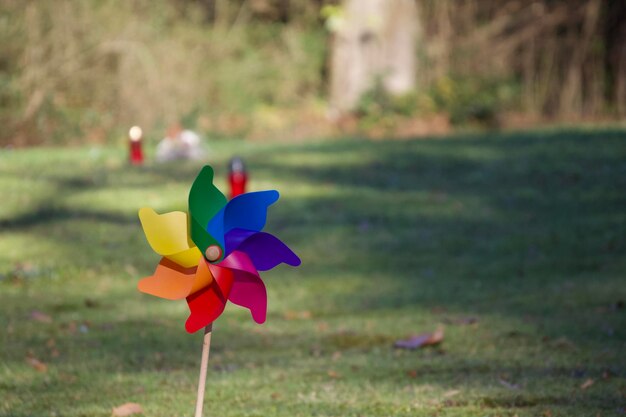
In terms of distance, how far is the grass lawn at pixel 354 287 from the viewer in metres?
5.55

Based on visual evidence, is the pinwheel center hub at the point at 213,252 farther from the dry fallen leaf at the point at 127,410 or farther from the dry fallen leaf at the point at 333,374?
the dry fallen leaf at the point at 333,374

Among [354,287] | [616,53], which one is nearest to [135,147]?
[354,287]

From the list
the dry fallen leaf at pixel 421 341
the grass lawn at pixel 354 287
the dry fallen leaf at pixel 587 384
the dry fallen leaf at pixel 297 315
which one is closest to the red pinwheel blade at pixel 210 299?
the grass lawn at pixel 354 287

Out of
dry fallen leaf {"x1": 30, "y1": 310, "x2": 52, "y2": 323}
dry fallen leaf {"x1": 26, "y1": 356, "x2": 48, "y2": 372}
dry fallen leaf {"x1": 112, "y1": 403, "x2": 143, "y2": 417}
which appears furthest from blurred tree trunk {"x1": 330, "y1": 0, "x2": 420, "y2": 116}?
dry fallen leaf {"x1": 112, "y1": 403, "x2": 143, "y2": 417}

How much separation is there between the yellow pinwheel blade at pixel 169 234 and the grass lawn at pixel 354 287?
51.2 inches

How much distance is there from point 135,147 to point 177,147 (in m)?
0.79

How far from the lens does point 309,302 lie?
890 cm

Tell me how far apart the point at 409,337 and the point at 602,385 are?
75.4 inches

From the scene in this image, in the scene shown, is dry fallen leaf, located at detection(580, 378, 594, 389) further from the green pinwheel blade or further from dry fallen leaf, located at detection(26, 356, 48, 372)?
dry fallen leaf, located at detection(26, 356, 48, 372)

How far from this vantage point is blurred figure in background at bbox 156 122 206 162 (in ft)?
49.6

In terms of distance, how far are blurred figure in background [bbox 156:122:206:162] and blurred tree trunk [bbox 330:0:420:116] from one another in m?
6.51

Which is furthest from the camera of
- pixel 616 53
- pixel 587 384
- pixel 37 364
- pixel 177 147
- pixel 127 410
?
pixel 616 53

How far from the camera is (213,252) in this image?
4.00m

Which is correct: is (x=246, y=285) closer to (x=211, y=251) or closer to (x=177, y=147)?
(x=211, y=251)
